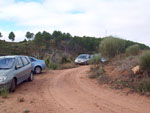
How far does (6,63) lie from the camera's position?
902 cm

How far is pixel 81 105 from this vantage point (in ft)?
20.5

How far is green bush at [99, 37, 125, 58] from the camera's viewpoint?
15.0 metres

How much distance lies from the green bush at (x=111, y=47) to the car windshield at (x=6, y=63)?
27.0 ft

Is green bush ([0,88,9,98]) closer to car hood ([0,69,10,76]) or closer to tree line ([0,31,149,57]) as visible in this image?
car hood ([0,69,10,76])

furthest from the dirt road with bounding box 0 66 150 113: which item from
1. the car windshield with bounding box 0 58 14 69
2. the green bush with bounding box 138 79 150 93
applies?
the car windshield with bounding box 0 58 14 69

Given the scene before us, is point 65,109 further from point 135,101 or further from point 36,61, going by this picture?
point 36,61

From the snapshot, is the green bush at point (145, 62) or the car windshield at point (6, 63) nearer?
the car windshield at point (6, 63)

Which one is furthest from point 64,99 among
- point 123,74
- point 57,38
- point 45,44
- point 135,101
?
point 57,38

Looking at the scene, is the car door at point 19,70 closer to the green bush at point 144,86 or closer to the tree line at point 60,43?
the green bush at point 144,86

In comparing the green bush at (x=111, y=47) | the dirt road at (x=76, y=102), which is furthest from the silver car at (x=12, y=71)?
the green bush at (x=111, y=47)

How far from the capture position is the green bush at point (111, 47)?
591 inches

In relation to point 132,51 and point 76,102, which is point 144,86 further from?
point 132,51

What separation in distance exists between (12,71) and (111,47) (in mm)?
8891

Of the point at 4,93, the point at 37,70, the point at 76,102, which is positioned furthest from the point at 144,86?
the point at 37,70
